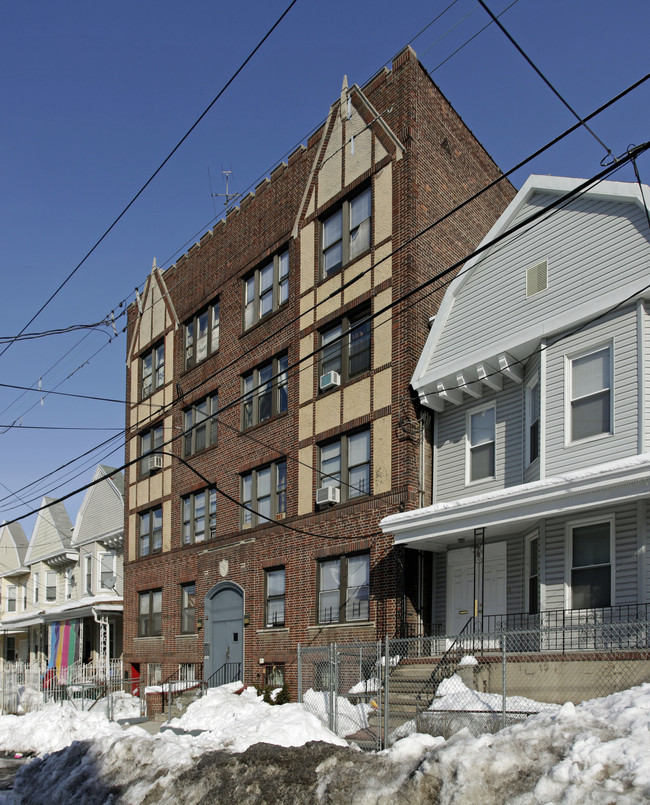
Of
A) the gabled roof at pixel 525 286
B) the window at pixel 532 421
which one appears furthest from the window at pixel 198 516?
the window at pixel 532 421

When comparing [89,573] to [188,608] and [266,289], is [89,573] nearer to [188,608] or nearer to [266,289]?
[188,608]

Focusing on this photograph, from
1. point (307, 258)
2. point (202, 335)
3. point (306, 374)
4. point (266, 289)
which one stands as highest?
point (307, 258)

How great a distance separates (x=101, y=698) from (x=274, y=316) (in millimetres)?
13122

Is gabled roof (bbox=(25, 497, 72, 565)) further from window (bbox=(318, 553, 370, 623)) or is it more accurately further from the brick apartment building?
window (bbox=(318, 553, 370, 623))

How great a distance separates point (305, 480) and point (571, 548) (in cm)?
844

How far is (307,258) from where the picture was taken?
78.9ft

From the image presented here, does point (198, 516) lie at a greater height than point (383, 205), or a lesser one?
lesser

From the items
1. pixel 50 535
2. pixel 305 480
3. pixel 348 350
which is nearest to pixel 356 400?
pixel 348 350

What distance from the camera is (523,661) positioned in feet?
47.8

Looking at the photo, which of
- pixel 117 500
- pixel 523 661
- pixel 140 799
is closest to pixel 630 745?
pixel 523 661

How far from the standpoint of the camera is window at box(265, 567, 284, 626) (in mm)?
23078

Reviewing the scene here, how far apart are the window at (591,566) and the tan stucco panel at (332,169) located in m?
12.0

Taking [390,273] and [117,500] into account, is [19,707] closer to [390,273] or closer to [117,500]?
[117,500]

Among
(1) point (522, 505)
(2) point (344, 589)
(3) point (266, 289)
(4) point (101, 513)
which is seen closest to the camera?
(1) point (522, 505)
